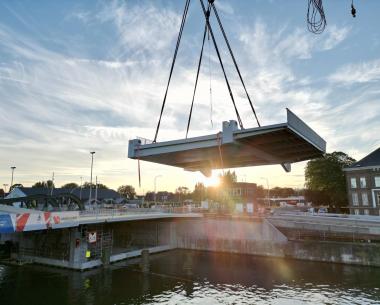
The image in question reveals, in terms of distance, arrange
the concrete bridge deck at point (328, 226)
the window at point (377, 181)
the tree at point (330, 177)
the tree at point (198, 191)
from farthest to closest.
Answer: the tree at point (198, 191)
the tree at point (330, 177)
the window at point (377, 181)
the concrete bridge deck at point (328, 226)

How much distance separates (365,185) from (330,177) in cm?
A: 1216

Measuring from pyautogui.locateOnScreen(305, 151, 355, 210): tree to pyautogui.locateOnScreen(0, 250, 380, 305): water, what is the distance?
38261 mm

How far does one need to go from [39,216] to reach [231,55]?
2150 centimetres

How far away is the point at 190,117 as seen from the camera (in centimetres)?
2462

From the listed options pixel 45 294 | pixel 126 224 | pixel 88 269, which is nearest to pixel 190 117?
pixel 45 294

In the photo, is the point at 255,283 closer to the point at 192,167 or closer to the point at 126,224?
the point at 192,167

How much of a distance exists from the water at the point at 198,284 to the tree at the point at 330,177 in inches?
1506

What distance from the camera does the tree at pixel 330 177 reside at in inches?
2650

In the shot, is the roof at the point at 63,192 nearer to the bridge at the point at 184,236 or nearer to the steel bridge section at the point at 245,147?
the bridge at the point at 184,236

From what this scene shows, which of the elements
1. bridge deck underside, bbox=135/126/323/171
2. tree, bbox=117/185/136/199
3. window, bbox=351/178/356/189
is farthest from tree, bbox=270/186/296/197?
bridge deck underside, bbox=135/126/323/171

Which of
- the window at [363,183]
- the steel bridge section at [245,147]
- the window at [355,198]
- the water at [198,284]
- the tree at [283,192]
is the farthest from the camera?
the tree at [283,192]

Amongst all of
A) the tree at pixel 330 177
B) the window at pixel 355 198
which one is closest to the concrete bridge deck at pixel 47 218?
the window at pixel 355 198

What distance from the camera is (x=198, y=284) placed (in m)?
27.2

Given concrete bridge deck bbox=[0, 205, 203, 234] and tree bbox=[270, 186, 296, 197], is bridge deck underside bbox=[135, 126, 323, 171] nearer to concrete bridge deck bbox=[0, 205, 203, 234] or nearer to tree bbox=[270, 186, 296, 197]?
concrete bridge deck bbox=[0, 205, 203, 234]
